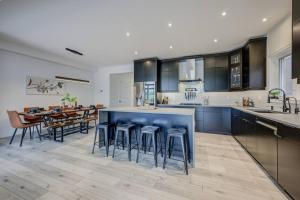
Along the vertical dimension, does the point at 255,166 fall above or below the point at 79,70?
below

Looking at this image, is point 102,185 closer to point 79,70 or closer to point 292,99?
point 292,99

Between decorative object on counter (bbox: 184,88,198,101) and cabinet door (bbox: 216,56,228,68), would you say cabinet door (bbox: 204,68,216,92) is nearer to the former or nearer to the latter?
cabinet door (bbox: 216,56,228,68)

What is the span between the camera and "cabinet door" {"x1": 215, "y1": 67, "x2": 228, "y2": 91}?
15.1ft

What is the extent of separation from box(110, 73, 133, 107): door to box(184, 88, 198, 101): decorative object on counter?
313 centimetres

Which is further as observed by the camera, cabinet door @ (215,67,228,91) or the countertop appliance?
the countertop appliance

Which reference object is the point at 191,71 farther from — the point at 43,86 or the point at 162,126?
the point at 43,86

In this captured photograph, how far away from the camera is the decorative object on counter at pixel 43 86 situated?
4.68m

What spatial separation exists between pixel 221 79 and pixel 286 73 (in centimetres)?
174

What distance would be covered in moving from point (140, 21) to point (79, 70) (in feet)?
16.1

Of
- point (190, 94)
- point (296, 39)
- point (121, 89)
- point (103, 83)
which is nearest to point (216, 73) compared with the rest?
point (190, 94)

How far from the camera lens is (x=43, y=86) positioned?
5.05 metres

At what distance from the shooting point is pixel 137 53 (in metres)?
4.98

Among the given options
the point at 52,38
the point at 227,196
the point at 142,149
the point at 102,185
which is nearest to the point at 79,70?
the point at 52,38

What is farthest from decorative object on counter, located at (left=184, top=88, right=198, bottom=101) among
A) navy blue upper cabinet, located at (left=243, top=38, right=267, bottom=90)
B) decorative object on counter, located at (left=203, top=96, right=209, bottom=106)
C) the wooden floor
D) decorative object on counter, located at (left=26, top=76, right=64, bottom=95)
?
decorative object on counter, located at (left=26, top=76, right=64, bottom=95)
